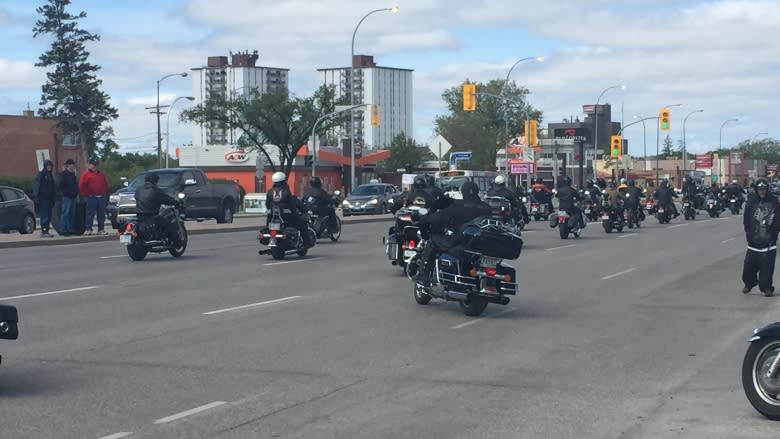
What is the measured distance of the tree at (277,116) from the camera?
87625 millimetres

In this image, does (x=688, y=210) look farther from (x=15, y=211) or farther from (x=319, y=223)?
(x=15, y=211)

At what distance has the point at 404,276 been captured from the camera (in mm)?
19375

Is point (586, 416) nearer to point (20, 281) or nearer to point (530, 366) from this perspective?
point (530, 366)

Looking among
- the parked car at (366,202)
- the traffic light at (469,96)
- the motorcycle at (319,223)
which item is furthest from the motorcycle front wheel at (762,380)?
the parked car at (366,202)

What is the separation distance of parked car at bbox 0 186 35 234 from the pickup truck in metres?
2.56

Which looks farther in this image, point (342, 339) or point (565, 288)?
point (565, 288)

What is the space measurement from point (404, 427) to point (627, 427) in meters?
1.58

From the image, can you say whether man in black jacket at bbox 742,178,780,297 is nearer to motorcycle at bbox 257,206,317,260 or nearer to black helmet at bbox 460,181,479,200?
black helmet at bbox 460,181,479,200

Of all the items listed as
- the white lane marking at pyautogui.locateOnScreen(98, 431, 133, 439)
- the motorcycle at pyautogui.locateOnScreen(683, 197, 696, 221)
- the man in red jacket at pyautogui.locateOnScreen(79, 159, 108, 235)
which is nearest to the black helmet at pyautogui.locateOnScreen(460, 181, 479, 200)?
the white lane marking at pyautogui.locateOnScreen(98, 431, 133, 439)

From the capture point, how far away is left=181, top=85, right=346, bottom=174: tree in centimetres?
8762

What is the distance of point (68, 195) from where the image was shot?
2908 centimetres

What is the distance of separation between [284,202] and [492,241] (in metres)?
9.72

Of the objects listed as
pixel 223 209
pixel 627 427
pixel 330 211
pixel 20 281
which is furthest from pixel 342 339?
pixel 223 209

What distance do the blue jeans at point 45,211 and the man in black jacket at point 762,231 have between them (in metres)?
18.9
